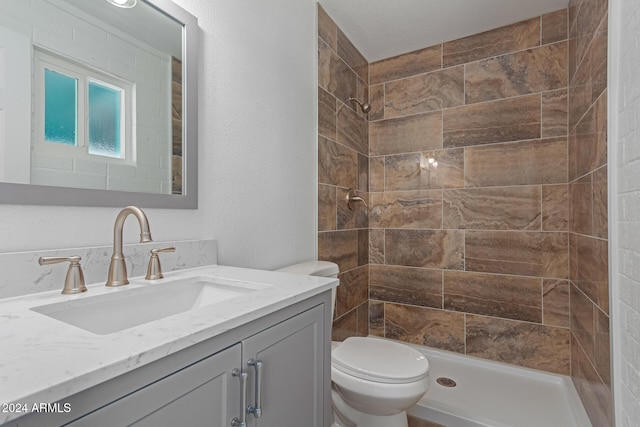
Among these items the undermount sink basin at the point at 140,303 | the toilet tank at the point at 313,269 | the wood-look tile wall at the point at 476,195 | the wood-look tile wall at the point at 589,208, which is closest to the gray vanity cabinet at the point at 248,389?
the undermount sink basin at the point at 140,303

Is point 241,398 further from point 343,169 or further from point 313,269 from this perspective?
point 343,169

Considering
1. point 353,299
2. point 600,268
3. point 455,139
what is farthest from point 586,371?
point 455,139

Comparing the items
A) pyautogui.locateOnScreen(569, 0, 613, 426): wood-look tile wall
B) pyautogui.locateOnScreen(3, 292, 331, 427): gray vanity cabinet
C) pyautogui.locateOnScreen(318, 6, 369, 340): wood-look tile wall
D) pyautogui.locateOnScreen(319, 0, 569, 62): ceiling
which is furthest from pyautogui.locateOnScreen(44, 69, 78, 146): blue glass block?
pyautogui.locateOnScreen(569, 0, 613, 426): wood-look tile wall

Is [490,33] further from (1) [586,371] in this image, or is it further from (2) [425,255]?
(1) [586,371]

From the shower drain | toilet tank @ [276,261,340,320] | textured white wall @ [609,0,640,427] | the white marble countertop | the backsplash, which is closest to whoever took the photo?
the white marble countertop

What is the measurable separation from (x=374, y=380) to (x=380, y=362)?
0.12 meters

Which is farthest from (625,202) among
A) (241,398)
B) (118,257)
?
(118,257)

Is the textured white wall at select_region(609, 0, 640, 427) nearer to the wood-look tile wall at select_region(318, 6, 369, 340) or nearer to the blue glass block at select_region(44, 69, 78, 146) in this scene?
the wood-look tile wall at select_region(318, 6, 369, 340)

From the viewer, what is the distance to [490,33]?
2.13 metres

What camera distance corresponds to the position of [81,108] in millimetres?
867

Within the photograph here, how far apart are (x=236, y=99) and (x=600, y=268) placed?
1665 mm

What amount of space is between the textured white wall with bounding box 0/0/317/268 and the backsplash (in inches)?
1.6

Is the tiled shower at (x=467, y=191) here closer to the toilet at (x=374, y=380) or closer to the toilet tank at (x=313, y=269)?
the toilet tank at (x=313, y=269)

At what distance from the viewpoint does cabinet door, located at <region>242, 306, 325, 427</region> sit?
2.23ft
